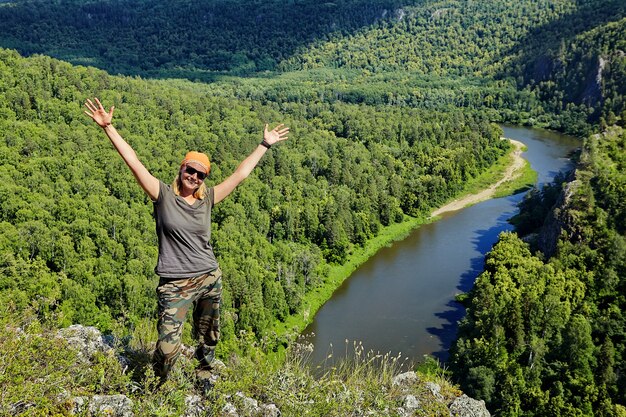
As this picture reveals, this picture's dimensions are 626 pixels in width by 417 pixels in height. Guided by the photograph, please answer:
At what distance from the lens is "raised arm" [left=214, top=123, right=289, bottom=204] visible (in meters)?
8.09

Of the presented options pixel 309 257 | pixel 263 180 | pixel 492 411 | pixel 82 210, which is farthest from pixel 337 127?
pixel 492 411

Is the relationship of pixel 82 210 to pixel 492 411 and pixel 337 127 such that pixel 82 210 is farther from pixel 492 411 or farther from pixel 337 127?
pixel 337 127

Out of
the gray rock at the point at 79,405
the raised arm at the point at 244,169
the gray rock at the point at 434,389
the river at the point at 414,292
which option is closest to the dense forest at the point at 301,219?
the gray rock at the point at 79,405

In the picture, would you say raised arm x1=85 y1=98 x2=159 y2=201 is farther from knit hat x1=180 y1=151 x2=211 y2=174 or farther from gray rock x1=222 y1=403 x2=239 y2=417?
gray rock x1=222 y1=403 x2=239 y2=417

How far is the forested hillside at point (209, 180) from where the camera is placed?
42.3 metres

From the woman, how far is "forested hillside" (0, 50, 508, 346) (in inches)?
153

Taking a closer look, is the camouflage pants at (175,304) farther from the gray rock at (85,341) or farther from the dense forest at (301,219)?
the dense forest at (301,219)

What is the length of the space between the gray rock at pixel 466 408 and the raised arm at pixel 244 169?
6.78 metres

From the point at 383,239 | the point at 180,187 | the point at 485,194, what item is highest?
the point at 180,187

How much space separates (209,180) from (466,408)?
53.3m

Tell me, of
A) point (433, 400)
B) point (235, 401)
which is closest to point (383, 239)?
point (433, 400)

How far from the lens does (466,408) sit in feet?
36.4

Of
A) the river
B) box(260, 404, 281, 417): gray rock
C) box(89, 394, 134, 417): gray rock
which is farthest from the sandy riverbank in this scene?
box(89, 394, 134, 417): gray rock

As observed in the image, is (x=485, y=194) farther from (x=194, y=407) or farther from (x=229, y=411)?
(x=194, y=407)
